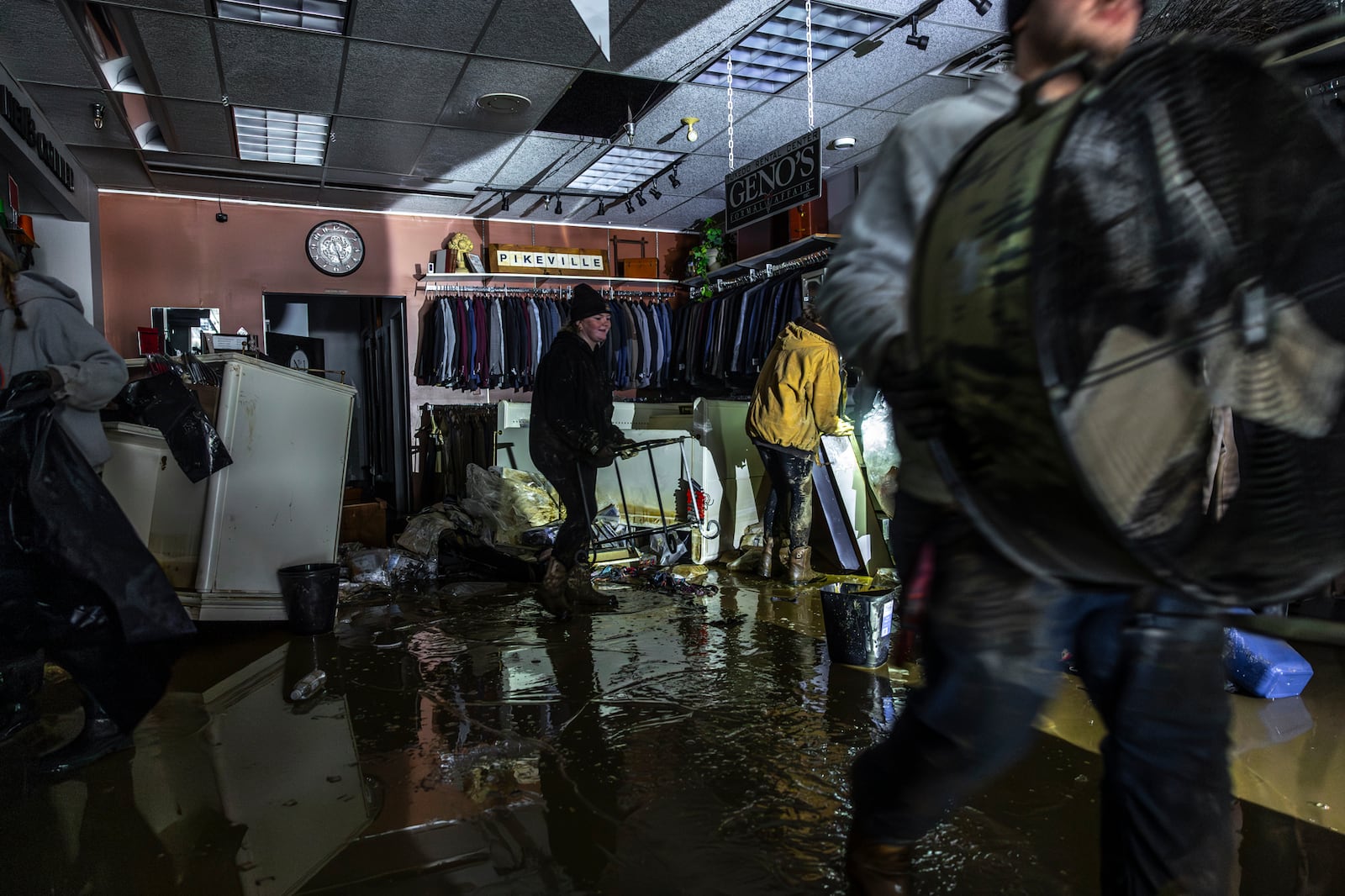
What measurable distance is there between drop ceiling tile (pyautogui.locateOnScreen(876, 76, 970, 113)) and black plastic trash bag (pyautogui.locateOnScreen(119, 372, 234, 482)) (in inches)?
192

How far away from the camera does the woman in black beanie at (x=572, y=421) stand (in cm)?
411

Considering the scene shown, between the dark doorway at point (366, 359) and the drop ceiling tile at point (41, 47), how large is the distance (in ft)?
9.45

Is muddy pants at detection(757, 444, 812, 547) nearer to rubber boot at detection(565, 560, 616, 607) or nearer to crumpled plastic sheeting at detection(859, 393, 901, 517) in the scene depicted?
crumpled plastic sheeting at detection(859, 393, 901, 517)

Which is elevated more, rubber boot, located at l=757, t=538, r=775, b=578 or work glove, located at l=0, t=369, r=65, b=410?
work glove, located at l=0, t=369, r=65, b=410

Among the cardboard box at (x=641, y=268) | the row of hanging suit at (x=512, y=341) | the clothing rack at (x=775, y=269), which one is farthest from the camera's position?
the cardboard box at (x=641, y=268)

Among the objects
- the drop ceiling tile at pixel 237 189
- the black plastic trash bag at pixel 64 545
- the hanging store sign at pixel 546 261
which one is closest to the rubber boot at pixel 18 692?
the black plastic trash bag at pixel 64 545

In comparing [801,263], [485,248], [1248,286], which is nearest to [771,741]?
[1248,286]

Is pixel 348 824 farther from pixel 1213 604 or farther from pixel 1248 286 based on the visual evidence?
pixel 1248 286

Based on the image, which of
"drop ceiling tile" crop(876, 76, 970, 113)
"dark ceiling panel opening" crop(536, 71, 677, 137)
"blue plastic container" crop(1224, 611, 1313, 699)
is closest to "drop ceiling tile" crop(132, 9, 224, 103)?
"dark ceiling panel opening" crop(536, 71, 677, 137)

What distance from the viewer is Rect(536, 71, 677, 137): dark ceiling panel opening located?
5609mm

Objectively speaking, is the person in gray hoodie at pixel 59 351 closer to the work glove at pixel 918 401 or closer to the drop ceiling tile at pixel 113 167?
the work glove at pixel 918 401

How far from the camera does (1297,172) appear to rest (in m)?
0.81

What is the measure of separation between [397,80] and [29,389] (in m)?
3.79

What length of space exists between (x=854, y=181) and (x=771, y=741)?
21.5 feet
